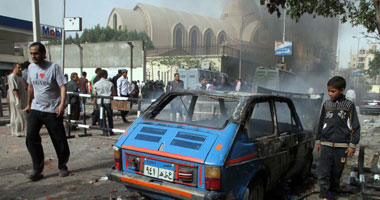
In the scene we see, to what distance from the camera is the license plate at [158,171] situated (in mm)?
2875

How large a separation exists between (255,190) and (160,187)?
100 centimetres

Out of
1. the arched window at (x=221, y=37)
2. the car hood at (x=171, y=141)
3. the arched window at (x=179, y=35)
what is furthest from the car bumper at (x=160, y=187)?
the arched window at (x=221, y=37)

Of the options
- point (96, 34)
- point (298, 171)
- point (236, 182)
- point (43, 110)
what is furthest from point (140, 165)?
point (96, 34)

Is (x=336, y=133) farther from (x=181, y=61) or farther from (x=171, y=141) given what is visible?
(x=181, y=61)

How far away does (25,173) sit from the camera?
14.7ft

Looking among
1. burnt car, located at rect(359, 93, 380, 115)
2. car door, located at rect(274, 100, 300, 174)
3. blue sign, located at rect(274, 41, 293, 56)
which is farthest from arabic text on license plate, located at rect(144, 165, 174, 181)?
blue sign, located at rect(274, 41, 293, 56)

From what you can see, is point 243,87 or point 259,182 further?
point 243,87

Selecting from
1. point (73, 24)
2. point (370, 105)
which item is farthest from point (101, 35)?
point (73, 24)

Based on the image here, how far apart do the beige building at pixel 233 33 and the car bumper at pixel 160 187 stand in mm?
30930

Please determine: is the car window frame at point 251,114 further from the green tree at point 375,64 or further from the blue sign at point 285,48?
the blue sign at point 285,48

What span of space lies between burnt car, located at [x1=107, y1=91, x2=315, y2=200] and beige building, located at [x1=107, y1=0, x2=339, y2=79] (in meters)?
30.0

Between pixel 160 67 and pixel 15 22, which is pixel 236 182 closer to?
pixel 15 22

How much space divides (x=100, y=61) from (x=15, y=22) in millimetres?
15001

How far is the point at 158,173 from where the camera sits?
2.94m
